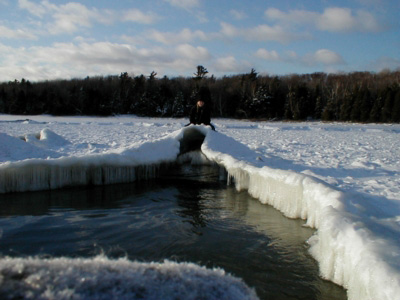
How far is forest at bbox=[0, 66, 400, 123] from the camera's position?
46.6 m

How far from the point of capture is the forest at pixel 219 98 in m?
46.6

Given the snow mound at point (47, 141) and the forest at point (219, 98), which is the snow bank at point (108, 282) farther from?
the forest at point (219, 98)

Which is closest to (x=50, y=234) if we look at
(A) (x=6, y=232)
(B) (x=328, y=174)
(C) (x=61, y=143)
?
(A) (x=6, y=232)

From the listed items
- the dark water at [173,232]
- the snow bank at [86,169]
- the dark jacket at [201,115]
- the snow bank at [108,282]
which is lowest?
the dark water at [173,232]

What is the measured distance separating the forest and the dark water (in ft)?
130

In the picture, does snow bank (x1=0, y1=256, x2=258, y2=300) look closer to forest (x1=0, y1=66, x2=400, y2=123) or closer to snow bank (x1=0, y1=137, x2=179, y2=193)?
snow bank (x1=0, y1=137, x2=179, y2=193)

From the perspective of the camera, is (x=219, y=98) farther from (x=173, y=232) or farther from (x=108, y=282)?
(x=108, y=282)

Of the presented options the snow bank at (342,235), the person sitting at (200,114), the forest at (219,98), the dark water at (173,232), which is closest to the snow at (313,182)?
the snow bank at (342,235)

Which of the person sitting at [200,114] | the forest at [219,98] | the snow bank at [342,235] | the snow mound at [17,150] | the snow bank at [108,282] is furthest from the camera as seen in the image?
the forest at [219,98]

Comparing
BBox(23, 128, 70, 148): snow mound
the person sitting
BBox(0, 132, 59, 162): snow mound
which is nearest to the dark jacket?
the person sitting

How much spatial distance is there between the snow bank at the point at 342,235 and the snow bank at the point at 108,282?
1133mm

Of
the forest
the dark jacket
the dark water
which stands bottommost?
the dark water

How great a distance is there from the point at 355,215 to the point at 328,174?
3579 millimetres

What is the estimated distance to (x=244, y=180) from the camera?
21.9 feet
